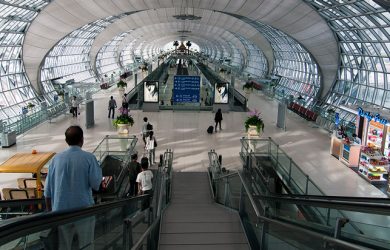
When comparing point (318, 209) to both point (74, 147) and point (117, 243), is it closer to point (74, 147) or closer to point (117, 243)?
point (117, 243)

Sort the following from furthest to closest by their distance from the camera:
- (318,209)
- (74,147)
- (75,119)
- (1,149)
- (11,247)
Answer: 1. (75,119)
2. (1,149)
3. (318,209)
4. (74,147)
5. (11,247)

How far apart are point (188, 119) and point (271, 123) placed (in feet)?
15.8

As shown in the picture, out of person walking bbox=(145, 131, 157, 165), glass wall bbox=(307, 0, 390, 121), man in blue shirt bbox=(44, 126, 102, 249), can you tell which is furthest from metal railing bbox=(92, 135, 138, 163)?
glass wall bbox=(307, 0, 390, 121)

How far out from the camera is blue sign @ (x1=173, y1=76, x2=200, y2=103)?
28.0 meters

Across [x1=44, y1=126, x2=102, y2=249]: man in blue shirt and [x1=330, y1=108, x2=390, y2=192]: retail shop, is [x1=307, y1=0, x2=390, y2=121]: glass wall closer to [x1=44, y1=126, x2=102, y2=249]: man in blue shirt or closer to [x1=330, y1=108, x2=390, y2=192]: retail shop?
[x1=330, y1=108, x2=390, y2=192]: retail shop

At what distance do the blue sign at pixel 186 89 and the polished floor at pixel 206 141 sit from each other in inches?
68.3

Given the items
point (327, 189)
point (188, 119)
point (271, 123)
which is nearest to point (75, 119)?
point (188, 119)

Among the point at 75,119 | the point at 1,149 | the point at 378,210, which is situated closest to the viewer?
the point at 378,210

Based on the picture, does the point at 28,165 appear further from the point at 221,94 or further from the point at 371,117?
the point at 221,94

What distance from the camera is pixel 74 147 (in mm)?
4043

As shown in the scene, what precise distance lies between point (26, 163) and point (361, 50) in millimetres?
28901

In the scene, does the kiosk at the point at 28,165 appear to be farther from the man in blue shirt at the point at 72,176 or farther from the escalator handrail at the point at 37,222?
the escalator handrail at the point at 37,222

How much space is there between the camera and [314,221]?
471 centimetres

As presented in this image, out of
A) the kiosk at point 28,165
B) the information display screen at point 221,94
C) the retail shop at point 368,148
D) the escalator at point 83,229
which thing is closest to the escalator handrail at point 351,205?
the escalator at point 83,229
